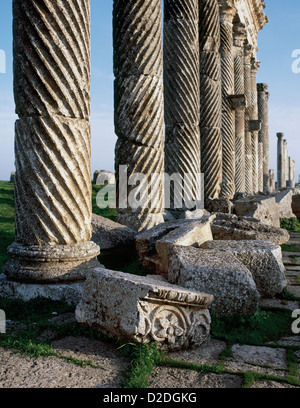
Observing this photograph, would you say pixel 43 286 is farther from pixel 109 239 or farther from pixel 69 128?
pixel 109 239

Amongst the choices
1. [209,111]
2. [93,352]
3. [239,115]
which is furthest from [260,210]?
[239,115]

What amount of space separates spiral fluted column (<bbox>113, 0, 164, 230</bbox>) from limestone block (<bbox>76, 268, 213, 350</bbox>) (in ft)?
11.4

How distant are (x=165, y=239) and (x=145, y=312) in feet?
5.80

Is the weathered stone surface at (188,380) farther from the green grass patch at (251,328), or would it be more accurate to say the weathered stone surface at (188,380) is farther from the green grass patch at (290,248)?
the green grass patch at (290,248)

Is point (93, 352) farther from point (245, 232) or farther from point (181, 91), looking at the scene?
point (181, 91)

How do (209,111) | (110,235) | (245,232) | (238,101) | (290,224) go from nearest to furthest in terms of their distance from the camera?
(110,235), (245,232), (209,111), (290,224), (238,101)

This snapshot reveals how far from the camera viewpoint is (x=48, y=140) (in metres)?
3.74

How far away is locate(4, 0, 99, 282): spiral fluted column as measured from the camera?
12.2ft

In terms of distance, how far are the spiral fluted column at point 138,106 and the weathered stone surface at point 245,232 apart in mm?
1066

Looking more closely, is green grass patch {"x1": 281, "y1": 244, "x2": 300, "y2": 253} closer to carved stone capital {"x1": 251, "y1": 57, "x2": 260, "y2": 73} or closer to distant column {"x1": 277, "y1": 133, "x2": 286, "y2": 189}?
carved stone capital {"x1": 251, "y1": 57, "x2": 260, "y2": 73}

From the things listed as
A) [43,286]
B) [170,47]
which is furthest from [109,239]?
[170,47]

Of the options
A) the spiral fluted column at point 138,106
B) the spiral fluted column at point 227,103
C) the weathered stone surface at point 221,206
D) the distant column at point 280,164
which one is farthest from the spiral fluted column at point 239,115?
the distant column at point 280,164

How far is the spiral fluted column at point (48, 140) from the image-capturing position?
371 cm

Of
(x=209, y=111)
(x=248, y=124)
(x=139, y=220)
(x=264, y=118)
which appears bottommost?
(x=139, y=220)
